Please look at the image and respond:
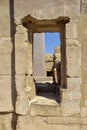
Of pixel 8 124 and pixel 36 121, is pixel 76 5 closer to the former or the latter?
pixel 36 121

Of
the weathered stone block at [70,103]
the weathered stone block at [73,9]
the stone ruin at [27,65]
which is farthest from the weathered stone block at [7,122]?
the weathered stone block at [73,9]

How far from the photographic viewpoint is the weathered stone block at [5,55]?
16.4ft

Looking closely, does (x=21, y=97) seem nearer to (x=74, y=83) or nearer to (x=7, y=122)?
(x=7, y=122)

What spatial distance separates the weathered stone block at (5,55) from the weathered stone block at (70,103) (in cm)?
140

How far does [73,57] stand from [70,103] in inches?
38.6

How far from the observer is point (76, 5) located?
188 inches

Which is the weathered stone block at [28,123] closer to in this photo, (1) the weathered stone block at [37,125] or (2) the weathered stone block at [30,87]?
(1) the weathered stone block at [37,125]

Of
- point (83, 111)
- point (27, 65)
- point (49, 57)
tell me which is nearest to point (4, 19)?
point (27, 65)

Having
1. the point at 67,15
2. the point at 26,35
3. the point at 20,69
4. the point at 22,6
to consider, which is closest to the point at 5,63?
the point at 20,69

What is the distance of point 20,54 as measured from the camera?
15.9ft

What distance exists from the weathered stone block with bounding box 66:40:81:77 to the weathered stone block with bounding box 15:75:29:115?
1.03m

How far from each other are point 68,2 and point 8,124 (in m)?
3.02

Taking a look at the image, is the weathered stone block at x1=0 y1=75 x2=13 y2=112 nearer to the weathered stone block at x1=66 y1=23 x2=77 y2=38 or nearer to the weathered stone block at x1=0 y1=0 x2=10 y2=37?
the weathered stone block at x1=0 y1=0 x2=10 y2=37

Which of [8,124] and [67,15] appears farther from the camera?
[8,124]
